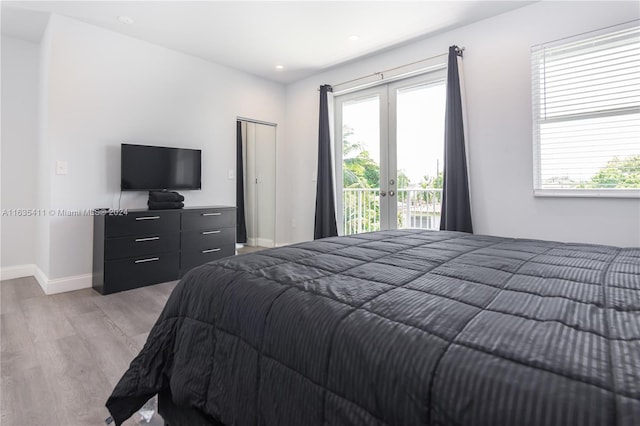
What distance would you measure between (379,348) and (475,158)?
324 centimetres

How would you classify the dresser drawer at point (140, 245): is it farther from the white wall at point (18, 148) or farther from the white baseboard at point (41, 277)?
the white wall at point (18, 148)

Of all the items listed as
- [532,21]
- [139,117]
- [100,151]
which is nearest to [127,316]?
[100,151]

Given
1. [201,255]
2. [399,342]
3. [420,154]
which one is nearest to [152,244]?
[201,255]

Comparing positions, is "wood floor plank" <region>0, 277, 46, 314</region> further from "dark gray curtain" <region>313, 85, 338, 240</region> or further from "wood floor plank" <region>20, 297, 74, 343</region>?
"dark gray curtain" <region>313, 85, 338, 240</region>

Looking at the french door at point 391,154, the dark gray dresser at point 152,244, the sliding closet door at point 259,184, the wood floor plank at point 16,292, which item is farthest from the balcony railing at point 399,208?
the wood floor plank at point 16,292

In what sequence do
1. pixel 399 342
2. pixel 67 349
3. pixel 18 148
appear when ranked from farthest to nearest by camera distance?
pixel 18 148 < pixel 67 349 < pixel 399 342

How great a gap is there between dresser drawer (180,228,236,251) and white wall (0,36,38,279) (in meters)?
1.86

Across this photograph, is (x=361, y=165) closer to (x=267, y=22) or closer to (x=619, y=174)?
(x=267, y=22)

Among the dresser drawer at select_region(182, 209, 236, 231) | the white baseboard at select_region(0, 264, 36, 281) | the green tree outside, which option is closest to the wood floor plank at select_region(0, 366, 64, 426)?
the dresser drawer at select_region(182, 209, 236, 231)

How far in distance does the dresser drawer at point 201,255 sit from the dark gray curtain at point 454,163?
Result: 2.60 metres

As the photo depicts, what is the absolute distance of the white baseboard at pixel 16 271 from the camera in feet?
12.2

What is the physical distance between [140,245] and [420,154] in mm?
3263

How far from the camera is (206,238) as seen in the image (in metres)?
3.97

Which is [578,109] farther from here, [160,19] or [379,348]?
[160,19]
